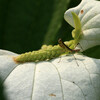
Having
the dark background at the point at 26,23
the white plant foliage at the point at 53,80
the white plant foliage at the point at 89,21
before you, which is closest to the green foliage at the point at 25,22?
the dark background at the point at 26,23

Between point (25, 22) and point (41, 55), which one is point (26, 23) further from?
point (41, 55)

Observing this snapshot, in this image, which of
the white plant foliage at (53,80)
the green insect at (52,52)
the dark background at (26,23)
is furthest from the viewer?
the dark background at (26,23)

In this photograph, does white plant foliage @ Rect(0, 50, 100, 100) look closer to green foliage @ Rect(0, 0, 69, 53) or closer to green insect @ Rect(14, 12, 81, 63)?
green insect @ Rect(14, 12, 81, 63)

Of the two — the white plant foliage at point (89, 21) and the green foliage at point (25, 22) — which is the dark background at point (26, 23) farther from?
the white plant foliage at point (89, 21)

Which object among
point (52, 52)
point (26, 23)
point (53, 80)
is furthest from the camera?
point (26, 23)

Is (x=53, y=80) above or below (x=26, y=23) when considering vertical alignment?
above

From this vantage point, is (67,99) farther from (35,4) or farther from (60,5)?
(35,4)

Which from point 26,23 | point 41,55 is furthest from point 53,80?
point 26,23
